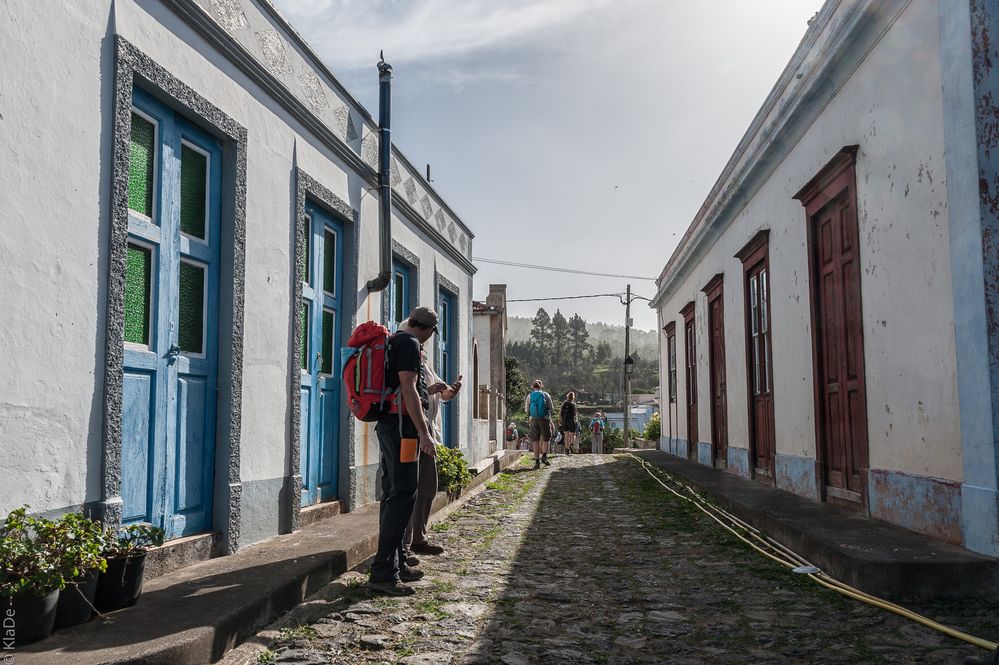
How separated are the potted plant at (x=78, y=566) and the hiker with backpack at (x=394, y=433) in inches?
68.3

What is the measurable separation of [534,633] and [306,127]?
15.2 feet

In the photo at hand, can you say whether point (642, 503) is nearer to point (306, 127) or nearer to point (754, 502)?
point (754, 502)

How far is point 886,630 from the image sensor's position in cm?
409

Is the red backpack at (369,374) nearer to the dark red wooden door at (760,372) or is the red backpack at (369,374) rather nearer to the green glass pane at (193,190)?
the green glass pane at (193,190)

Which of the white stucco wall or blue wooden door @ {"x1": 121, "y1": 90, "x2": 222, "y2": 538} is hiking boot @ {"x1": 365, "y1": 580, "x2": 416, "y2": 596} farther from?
the white stucco wall

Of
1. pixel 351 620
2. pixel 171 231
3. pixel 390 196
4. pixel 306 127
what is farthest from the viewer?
pixel 390 196

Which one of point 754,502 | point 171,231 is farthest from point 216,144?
point 754,502

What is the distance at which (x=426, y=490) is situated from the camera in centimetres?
597

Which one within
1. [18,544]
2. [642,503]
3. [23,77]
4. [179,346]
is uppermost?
[23,77]

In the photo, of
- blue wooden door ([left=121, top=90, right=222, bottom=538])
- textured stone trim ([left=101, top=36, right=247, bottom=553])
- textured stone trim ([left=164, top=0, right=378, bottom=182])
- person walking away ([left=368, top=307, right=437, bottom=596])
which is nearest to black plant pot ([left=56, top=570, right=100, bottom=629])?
textured stone trim ([left=101, top=36, right=247, bottom=553])

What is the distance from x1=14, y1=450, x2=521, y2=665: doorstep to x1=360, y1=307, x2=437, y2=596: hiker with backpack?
0.46m

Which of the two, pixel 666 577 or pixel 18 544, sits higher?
pixel 18 544

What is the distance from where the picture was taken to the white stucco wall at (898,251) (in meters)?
5.45

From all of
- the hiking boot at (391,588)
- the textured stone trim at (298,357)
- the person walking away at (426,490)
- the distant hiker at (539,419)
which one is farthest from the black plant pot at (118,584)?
the distant hiker at (539,419)
